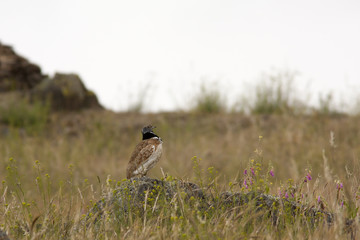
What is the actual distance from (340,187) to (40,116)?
11058 mm

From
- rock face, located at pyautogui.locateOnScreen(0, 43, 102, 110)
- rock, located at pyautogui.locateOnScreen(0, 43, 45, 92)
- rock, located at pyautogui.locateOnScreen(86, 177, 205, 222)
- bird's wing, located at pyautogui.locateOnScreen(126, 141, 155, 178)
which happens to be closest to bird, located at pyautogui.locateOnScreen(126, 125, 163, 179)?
bird's wing, located at pyautogui.locateOnScreen(126, 141, 155, 178)

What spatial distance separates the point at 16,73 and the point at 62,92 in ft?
6.22

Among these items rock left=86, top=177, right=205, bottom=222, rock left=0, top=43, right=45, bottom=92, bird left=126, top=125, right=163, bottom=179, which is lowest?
rock left=86, top=177, right=205, bottom=222

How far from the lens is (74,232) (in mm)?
3682

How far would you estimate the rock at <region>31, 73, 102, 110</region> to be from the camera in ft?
48.3

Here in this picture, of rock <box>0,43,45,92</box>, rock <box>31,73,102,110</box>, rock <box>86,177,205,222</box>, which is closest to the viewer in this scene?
rock <box>86,177,205,222</box>

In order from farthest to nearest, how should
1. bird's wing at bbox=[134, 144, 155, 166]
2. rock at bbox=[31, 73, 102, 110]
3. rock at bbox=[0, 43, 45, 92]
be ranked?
rock at bbox=[0, 43, 45, 92] < rock at bbox=[31, 73, 102, 110] < bird's wing at bbox=[134, 144, 155, 166]

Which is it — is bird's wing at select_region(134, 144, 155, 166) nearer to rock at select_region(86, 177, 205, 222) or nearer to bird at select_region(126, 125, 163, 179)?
bird at select_region(126, 125, 163, 179)

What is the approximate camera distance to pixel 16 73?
1536 centimetres

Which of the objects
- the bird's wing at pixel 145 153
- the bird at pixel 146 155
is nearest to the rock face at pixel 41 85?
the bird at pixel 146 155

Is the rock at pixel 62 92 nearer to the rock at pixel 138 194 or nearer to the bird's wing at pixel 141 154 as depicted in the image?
the bird's wing at pixel 141 154

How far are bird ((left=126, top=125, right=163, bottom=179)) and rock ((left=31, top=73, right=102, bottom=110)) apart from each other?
10634 mm

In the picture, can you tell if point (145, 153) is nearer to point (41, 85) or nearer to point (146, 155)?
point (146, 155)

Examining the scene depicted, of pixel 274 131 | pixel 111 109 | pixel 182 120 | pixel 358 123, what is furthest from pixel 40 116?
pixel 358 123
